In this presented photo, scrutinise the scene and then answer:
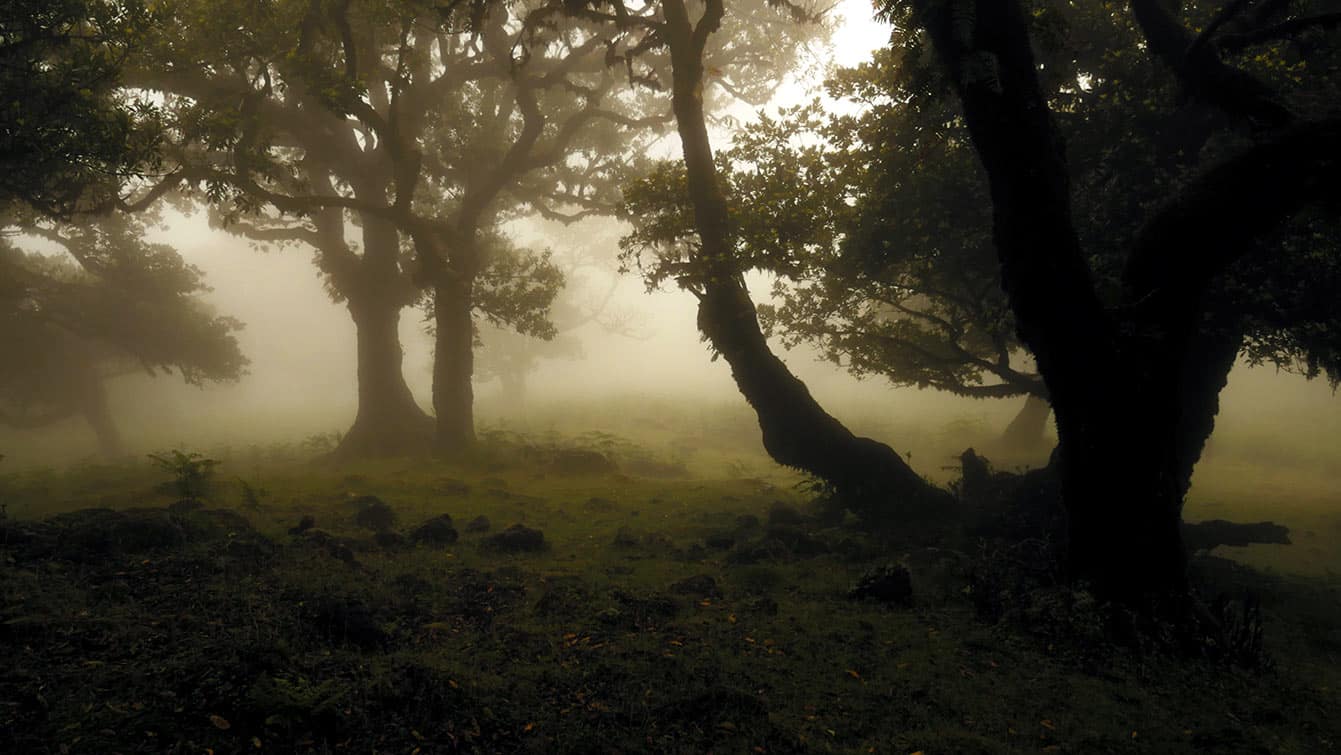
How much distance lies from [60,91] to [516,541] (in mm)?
11472

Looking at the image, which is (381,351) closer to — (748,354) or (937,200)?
(748,354)

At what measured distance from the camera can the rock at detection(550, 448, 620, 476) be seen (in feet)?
65.9

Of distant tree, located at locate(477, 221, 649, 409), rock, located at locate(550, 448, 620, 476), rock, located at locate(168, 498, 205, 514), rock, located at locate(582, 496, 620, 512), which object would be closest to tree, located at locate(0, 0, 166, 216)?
rock, located at locate(168, 498, 205, 514)

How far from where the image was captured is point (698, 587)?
361 inches

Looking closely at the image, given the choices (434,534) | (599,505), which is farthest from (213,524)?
(599,505)

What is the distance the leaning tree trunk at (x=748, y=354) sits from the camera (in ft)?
44.6

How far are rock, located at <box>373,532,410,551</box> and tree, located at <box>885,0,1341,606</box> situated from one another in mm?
10019

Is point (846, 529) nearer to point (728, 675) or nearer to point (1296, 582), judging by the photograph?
point (728, 675)

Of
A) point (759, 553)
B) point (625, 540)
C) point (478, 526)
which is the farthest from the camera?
point (478, 526)

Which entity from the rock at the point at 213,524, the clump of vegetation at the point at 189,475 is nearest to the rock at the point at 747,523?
the rock at the point at 213,524

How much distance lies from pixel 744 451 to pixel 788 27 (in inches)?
689

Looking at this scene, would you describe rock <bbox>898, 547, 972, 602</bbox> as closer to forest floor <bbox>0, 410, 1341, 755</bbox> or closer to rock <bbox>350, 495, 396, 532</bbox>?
forest floor <bbox>0, 410, 1341, 755</bbox>

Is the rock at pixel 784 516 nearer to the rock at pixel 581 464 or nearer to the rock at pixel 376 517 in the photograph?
the rock at pixel 581 464

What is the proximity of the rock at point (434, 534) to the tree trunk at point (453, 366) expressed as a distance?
10812 mm
